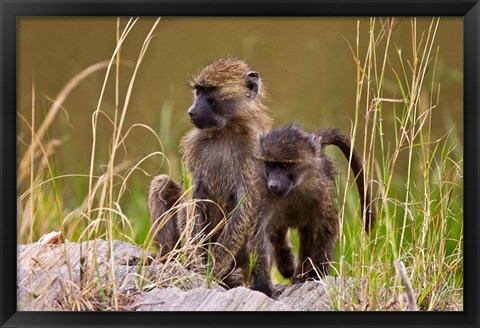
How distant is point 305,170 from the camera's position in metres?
6.75

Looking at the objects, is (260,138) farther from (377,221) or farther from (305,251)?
(377,221)

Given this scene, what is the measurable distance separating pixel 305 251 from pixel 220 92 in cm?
113

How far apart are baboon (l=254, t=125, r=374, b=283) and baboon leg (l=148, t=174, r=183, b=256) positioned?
69cm

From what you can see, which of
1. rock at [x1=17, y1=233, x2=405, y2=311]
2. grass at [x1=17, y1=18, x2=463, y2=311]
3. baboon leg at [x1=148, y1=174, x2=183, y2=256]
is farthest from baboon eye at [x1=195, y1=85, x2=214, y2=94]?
rock at [x1=17, y1=233, x2=405, y2=311]

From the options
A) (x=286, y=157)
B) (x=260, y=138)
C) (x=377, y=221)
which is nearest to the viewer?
(x=377, y=221)

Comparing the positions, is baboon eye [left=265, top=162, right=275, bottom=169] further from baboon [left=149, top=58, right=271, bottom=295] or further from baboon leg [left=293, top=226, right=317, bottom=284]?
baboon leg [left=293, top=226, right=317, bottom=284]

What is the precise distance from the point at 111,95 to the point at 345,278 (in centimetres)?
599

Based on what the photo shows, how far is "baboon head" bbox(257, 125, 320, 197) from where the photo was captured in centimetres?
661

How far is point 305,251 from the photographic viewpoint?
22.9 ft

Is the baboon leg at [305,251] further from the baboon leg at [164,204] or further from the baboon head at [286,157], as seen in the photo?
the baboon leg at [164,204]

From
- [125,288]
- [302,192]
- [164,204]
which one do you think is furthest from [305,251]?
[125,288]
